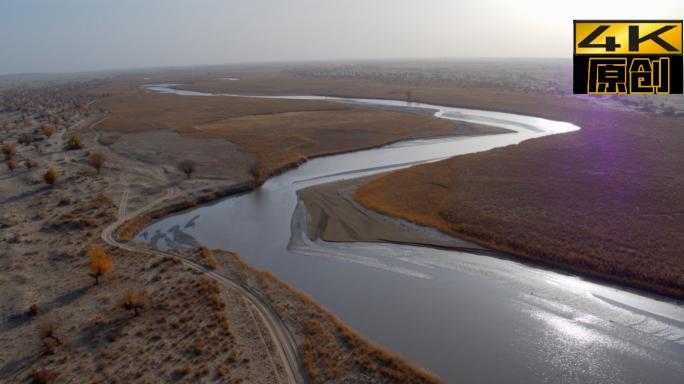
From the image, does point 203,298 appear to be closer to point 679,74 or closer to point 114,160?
point 679,74

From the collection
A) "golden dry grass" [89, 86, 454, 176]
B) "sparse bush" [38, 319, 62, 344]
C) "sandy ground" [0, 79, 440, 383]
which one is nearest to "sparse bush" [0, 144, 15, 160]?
"sandy ground" [0, 79, 440, 383]

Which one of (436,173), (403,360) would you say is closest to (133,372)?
(403,360)

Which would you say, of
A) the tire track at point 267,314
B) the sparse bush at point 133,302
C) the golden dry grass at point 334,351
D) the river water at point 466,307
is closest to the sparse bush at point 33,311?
the sparse bush at point 133,302

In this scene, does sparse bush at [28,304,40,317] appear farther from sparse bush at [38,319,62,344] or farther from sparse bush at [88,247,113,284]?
sparse bush at [88,247,113,284]

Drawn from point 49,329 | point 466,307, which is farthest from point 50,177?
point 466,307

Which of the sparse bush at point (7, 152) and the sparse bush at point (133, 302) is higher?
the sparse bush at point (7, 152)

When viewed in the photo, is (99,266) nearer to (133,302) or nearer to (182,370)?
(133,302)

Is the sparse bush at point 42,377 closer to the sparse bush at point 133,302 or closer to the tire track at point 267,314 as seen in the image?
the sparse bush at point 133,302

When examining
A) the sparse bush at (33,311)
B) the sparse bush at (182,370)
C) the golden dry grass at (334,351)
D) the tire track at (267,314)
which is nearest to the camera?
the sparse bush at (182,370)
